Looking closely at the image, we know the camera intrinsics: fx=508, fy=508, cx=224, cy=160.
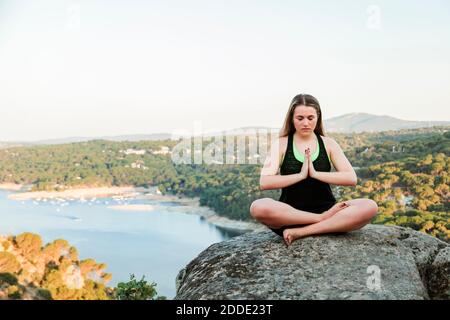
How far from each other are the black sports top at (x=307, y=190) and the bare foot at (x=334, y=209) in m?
0.06

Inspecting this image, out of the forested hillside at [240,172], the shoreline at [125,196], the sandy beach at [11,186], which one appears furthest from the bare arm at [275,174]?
the sandy beach at [11,186]

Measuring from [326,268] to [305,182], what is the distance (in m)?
0.41

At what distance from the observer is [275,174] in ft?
7.79

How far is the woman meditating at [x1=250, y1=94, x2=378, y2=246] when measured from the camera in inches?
89.5

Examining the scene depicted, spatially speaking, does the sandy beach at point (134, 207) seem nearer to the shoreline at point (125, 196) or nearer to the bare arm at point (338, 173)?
the shoreline at point (125, 196)

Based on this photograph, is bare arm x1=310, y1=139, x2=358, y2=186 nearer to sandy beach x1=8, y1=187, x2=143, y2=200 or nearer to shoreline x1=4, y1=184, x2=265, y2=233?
shoreline x1=4, y1=184, x2=265, y2=233

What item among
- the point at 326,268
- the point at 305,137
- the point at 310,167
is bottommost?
the point at 326,268

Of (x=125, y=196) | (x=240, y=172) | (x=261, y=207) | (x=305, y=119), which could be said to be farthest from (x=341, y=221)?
(x=125, y=196)

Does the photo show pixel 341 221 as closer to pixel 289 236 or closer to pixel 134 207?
pixel 289 236

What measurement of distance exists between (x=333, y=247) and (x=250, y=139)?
34.2 m

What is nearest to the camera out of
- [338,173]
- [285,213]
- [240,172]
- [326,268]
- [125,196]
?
[326,268]

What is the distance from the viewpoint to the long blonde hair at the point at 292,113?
2383 millimetres
